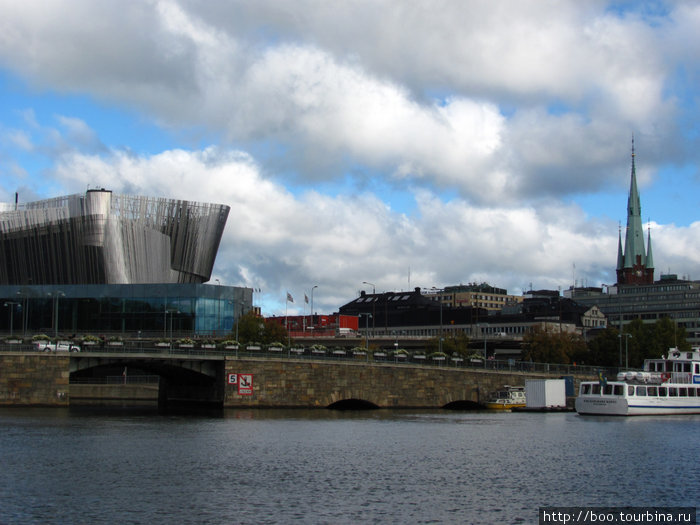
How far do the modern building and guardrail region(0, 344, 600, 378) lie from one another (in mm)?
41902

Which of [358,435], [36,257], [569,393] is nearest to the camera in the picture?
[358,435]

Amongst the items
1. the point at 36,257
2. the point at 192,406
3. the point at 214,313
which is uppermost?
the point at 36,257

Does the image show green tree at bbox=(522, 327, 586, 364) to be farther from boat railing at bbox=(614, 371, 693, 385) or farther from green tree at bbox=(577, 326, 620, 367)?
boat railing at bbox=(614, 371, 693, 385)

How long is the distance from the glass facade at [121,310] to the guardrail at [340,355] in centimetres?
4102

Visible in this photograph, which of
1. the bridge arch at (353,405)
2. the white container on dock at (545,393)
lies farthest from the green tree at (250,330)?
the white container on dock at (545,393)

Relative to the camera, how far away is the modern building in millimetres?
140875

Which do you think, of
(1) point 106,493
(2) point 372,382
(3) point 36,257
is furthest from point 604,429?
(3) point 36,257

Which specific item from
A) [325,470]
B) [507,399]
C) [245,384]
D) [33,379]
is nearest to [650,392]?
[507,399]

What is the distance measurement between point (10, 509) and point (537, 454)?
105 ft

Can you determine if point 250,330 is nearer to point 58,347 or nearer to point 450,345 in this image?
point 450,345

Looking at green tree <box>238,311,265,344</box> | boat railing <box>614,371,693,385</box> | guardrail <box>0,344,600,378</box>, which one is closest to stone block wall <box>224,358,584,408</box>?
guardrail <box>0,344,600,378</box>

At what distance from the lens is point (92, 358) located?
88.8 meters

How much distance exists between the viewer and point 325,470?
159 feet

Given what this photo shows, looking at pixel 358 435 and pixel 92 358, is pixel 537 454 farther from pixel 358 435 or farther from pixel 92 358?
pixel 92 358
